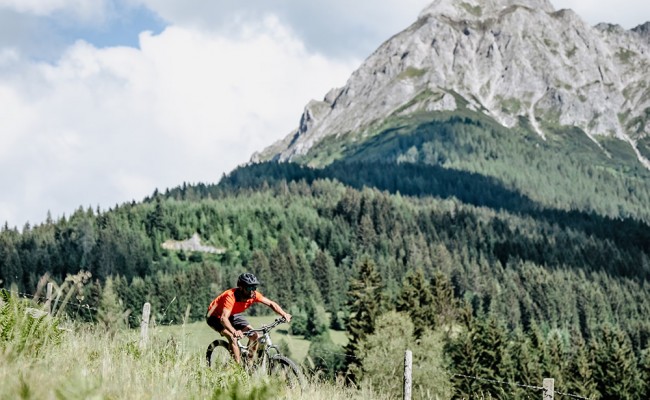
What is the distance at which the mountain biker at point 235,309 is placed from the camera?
11.0 m

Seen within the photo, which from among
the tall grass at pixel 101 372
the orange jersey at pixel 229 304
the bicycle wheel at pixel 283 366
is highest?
the orange jersey at pixel 229 304

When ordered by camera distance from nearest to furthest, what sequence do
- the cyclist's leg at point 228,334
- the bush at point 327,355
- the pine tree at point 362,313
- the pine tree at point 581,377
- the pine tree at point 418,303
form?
1. the cyclist's leg at point 228,334
2. the pine tree at point 581,377
3. the pine tree at point 362,313
4. the bush at point 327,355
5. the pine tree at point 418,303

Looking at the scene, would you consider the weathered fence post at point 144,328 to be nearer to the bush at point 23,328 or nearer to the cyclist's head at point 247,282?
the cyclist's head at point 247,282

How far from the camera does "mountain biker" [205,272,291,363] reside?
1097cm

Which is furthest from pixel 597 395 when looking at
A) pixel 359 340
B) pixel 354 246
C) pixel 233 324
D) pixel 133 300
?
pixel 354 246

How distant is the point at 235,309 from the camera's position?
37.8 feet

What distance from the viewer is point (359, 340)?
200 ft

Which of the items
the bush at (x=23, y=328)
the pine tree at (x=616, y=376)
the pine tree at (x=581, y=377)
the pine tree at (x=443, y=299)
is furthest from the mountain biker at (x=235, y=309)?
the pine tree at (x=443, y=299)

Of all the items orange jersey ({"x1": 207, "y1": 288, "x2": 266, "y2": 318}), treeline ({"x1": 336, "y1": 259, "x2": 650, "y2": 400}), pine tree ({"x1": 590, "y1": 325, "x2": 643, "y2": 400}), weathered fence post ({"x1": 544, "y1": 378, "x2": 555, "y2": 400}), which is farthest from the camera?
pine tree ({"x1": 590, "y1": 325, "x2": 643, "y2": 400})

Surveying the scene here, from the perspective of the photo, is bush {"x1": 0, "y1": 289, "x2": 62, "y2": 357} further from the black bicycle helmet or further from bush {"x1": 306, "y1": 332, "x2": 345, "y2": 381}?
bush {"x1": 306, "y1": 332, "x2": 345, "y2": 381}

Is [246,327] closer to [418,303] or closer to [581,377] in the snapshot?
[581,377]

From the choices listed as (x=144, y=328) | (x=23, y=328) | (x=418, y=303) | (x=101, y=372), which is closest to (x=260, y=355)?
(x=144, y=328)

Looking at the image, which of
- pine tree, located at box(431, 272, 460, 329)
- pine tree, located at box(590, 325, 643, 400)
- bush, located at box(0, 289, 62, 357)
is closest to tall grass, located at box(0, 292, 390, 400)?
bush, located at box(0, 289, 62, 357)

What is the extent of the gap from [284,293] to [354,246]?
50.1 m
